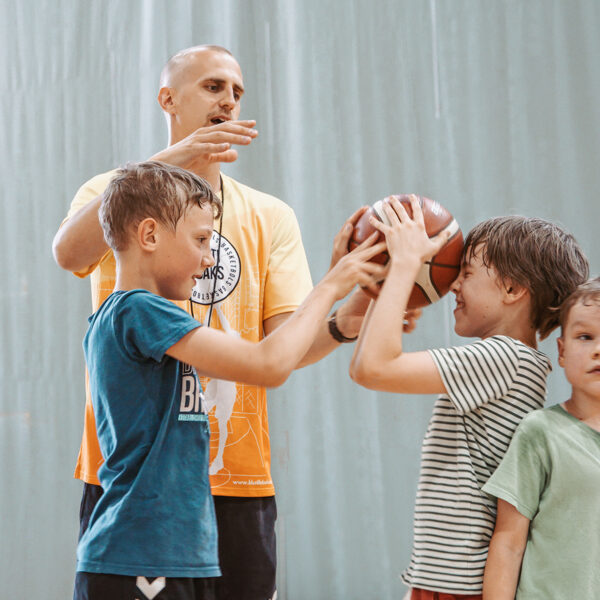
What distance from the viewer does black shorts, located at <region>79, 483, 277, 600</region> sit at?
1.68m

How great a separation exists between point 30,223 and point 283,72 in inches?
54.5

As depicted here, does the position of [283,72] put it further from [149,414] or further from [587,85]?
[149,414]

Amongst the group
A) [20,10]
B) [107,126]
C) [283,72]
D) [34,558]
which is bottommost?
[34,558]

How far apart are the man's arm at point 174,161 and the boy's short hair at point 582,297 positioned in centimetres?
76

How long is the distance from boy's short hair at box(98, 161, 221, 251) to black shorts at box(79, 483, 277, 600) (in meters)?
0.61

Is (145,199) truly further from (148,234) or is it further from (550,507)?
(550,507)

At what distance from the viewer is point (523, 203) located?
3.39 m

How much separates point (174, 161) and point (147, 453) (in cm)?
69

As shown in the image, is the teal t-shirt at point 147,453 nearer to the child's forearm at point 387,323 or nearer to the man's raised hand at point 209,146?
the child's forearm at point 387,323

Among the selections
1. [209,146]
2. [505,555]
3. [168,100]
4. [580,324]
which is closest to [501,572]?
[505,555]

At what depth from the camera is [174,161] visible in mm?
1651

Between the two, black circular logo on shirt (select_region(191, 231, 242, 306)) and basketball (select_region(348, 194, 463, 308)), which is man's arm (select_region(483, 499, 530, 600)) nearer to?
basketball (select_region(348, 194, 463, 308))

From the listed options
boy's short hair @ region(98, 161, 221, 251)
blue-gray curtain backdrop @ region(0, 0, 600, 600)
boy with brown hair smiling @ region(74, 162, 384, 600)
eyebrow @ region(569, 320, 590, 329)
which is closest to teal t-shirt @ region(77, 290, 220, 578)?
boy with brown hair smiling @ region(74, 162, 384, 600)

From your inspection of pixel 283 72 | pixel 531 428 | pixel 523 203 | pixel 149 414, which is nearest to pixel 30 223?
pixel 283 72
